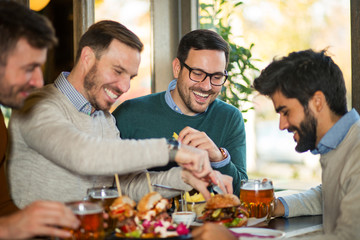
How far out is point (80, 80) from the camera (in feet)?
7.14

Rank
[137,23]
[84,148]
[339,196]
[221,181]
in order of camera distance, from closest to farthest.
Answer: [84,148] → [339,196] → [221,181] → [137,23]

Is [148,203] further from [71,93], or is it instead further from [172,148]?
[71,93]

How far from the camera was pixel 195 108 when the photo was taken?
2893 mm

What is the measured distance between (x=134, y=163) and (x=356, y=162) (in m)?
0.85

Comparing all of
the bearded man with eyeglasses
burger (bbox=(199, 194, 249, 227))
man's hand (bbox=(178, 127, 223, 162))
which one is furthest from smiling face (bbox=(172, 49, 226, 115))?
burger (bbox=(199, 194, 249, 227))

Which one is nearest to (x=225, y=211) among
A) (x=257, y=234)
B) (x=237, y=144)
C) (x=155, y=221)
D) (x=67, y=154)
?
(x=257, y=234)

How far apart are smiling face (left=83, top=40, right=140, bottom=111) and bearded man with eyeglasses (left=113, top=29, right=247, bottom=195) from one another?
2.37ft

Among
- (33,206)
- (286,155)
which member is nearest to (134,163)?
(33,206)

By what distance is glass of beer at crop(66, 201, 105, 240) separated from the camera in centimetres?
144

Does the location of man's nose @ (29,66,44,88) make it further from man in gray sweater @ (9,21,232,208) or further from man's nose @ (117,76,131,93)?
man's nose @ (117,76,131,93)

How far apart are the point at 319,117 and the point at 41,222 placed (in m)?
1.23

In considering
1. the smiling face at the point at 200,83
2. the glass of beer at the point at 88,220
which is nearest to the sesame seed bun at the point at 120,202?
the glass of beer at the point at 88,220

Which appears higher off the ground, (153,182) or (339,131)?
(339,131)

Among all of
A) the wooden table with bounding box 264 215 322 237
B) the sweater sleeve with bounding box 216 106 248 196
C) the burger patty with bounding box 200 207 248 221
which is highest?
the sweater sleeve with bounding box 216 106 248 196
